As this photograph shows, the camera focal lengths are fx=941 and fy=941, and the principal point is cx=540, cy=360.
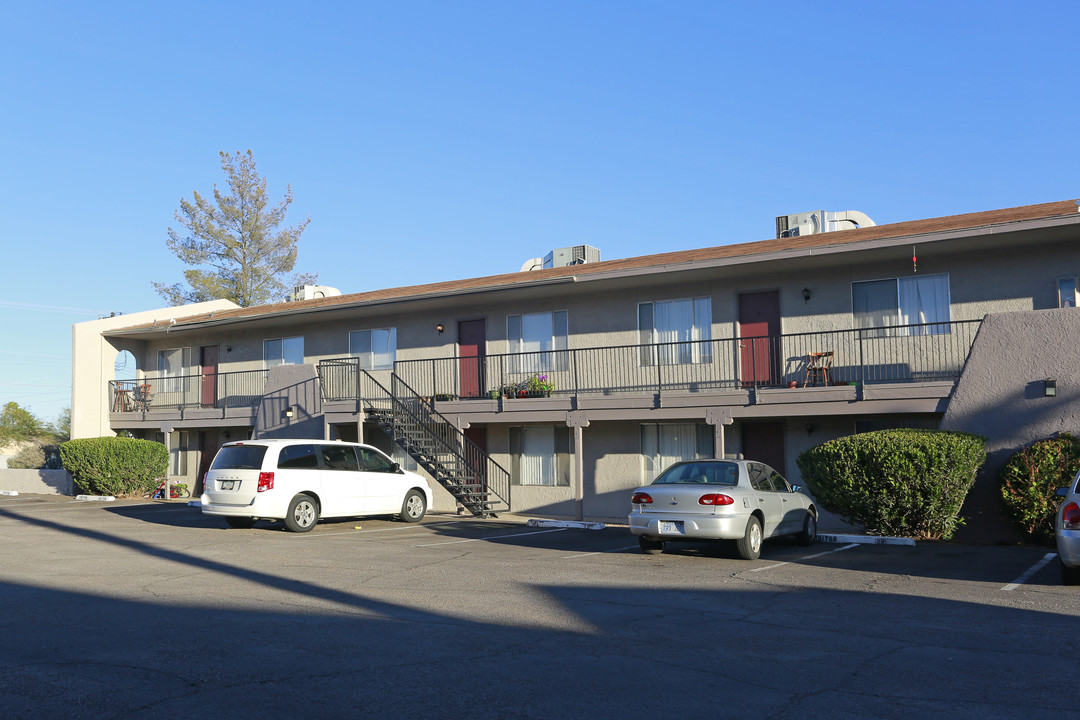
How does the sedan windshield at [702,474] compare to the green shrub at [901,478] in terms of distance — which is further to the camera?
the green shrub at [901,478]

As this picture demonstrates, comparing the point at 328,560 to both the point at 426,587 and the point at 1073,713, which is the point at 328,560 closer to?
the point at 426,587

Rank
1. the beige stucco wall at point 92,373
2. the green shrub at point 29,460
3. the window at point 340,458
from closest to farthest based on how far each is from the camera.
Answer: the window at point 340,458 < the beige stucco wall at point 92,373 < the green shrub at point 29,460

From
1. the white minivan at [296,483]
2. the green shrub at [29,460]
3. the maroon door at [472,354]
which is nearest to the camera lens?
the white minivan at [296,483]

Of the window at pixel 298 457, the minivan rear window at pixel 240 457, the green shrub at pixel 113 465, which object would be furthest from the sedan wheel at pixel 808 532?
the green shrub at pixel 113 465

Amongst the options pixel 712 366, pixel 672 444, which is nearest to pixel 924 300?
pixel 712 366

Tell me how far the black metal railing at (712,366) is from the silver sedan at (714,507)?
14.3ft

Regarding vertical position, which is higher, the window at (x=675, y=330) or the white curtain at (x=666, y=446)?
the window at (x=675, y=330)

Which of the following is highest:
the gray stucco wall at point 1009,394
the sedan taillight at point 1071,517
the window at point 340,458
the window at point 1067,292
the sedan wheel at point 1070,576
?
the window at point 1067,292

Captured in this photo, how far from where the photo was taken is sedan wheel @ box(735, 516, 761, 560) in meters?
12.9

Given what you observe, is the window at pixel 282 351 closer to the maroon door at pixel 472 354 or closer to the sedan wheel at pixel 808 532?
the maroon door at pixel 472 354

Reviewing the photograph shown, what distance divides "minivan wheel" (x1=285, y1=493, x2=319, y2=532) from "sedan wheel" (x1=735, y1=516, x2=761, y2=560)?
811cm

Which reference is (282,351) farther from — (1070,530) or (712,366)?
(1070,530)

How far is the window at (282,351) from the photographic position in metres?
27.2

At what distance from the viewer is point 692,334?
20500 mm
